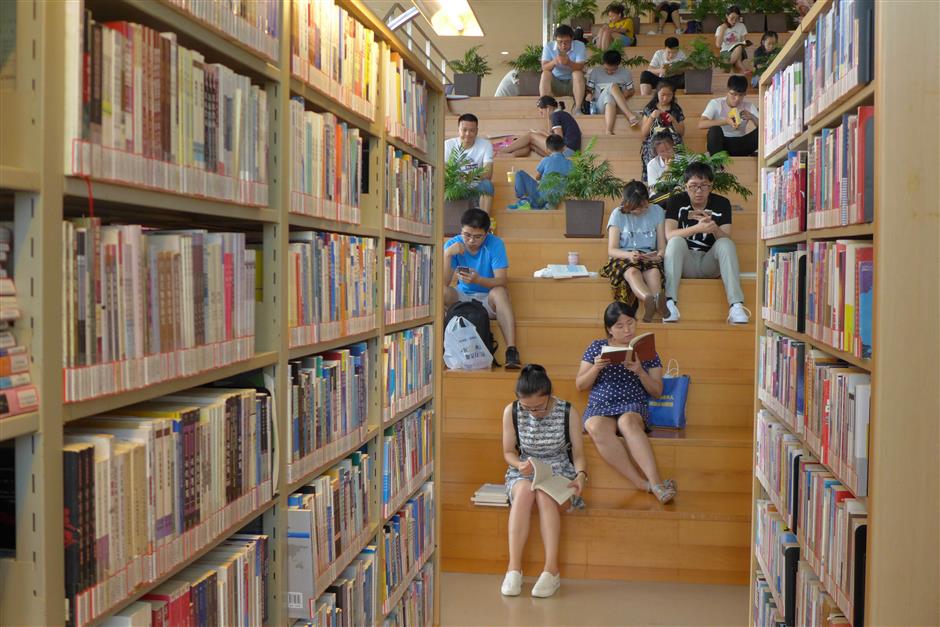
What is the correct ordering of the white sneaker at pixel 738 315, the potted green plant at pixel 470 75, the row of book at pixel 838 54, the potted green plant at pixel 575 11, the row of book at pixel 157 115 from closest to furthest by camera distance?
the row of book at pixel 157 115 → the row of book at pixel 838 54 → the white sneaker at pixel 738 315 → the potted green plant at pixel 470 75 → the potted green plant at pixel 575 11

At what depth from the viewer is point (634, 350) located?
16.1 ft

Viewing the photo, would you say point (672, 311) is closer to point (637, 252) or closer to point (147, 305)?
point (637, 252)

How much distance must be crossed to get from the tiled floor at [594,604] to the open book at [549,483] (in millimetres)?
443

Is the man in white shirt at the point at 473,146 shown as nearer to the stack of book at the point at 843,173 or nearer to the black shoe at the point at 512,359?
the black shoe at the point at 512,359

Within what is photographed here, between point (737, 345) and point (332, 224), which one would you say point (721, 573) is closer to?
point (737, 345)

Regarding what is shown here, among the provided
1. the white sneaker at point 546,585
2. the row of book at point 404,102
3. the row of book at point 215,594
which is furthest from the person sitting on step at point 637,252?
the row of book at point 215,594

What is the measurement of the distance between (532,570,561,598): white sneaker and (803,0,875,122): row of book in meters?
2.58

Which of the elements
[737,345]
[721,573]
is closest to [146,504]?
[721,573]

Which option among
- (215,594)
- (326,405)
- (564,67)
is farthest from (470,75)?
(215,594)

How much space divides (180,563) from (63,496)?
39 centimetres

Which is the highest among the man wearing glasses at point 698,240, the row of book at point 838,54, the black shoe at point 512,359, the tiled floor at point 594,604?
the row of book at point 838,54

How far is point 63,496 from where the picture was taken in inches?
55.7

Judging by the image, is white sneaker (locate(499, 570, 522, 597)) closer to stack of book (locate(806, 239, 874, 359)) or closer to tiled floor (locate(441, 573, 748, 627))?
tiled floor (locate(441, 573, 748, 627))

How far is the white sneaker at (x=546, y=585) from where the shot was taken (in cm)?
461
